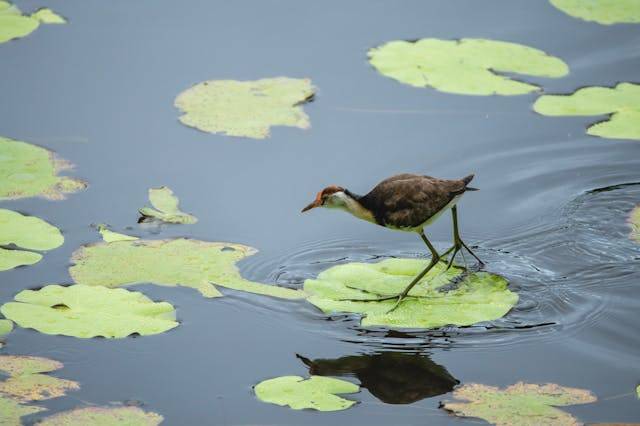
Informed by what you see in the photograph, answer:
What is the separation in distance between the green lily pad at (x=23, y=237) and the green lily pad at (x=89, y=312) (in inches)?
19.3

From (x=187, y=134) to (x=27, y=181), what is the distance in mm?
1560

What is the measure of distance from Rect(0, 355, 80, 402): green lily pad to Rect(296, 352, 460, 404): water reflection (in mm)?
1572

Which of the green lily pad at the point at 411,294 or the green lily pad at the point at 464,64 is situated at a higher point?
the green lily pad at the point at 464,64

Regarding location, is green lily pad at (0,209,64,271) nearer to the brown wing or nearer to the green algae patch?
the brown wing

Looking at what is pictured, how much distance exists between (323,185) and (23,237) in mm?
2519

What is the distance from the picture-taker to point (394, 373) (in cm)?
697

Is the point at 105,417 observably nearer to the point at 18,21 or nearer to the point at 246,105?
the point at 246,105

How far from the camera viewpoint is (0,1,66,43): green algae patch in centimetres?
1116

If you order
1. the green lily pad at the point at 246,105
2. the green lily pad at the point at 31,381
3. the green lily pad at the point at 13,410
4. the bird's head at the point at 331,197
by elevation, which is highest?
the green lily pad at the point at 246,105

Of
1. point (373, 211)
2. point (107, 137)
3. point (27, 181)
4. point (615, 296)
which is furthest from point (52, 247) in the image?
point (615, 296)

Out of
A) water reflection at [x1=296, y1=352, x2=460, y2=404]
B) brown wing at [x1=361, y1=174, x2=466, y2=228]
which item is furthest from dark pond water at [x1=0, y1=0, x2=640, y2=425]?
brown wing at [x1=361, y1=174, x2=466, y2=228]

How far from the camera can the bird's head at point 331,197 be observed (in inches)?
310

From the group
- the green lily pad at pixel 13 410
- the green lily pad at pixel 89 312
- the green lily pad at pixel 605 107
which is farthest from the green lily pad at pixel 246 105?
the green lily pad at pixel 13 410

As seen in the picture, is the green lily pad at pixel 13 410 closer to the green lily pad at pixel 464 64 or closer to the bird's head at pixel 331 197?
the bird's head at pixel 331 197
